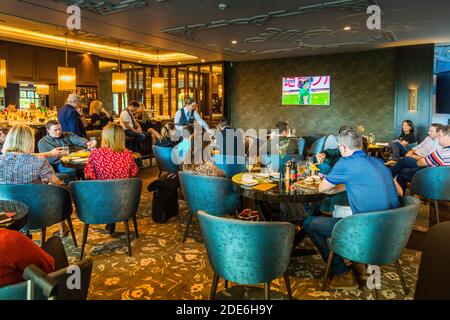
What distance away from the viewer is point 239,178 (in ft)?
11.9

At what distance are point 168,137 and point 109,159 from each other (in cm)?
275

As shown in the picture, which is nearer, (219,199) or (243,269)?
(243,269)

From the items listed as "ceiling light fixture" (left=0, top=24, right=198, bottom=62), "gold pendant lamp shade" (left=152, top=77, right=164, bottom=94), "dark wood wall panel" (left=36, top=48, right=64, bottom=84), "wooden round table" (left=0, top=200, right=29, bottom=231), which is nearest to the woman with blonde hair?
"wooden round table" (left=0, top=200, right=29, bottom=231)

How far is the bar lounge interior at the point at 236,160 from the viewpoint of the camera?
234 centimetres

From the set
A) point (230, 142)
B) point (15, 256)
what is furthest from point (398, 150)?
point (15, 256)

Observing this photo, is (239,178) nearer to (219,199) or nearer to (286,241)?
(219,199)

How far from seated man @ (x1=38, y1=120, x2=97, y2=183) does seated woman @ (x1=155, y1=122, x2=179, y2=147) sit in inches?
57.2

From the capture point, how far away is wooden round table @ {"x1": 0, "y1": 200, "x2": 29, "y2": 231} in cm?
214

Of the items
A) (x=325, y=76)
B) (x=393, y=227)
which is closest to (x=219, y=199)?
(x=393, y=227)

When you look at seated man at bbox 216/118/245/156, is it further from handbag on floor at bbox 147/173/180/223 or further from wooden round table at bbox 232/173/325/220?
wooden round table at bbox 232/173/325/220

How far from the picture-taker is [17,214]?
2297 mm

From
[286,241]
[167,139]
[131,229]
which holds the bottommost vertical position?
[131,229]

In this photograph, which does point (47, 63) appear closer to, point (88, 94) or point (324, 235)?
point (88, 94)
